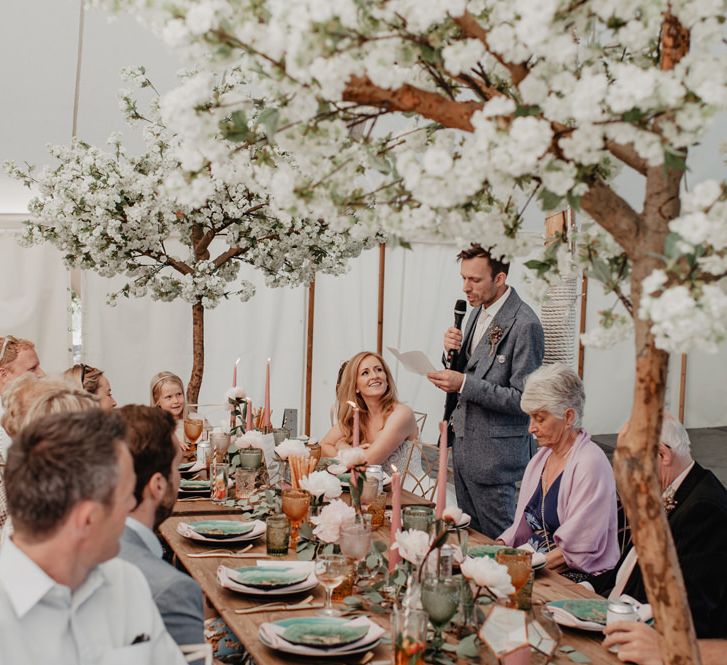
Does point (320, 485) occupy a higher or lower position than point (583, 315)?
lower

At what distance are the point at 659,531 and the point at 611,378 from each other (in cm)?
828

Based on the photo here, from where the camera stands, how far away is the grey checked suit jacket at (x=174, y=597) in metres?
1.96

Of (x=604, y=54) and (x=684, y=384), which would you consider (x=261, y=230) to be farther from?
(x=684, y=384)

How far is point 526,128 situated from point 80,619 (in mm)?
1090

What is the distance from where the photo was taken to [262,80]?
4.78 ft

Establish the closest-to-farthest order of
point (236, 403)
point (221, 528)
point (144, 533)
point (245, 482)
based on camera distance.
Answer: point (144, 533)
point (221, 528)
point (245, 482)
point (236, 403)

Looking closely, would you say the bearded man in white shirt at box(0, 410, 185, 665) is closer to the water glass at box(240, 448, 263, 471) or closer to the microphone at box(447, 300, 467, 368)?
the water glass at box(240, 448, 263, 471)

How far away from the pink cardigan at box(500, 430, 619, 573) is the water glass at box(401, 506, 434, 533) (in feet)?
2.10

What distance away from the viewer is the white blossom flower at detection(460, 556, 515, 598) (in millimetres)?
2045

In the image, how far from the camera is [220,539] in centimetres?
293

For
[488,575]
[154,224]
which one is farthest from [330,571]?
[154,224]

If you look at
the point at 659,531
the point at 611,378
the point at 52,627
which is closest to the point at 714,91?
the point at 659,531

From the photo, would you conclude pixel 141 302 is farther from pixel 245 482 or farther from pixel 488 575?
pixel 488 575

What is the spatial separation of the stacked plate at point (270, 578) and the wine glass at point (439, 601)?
0.50 m
